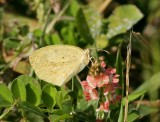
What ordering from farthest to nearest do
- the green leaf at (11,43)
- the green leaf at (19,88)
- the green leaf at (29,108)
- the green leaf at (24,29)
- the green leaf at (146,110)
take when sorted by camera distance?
the green leaf at (24,29)
the green leaf at (11,43)
the green leaf at (146,110)
the green leaf at (19,88)
the green leaf at (29,108)

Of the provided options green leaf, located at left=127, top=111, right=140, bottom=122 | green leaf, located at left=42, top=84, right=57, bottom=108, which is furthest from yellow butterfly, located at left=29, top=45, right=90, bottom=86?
green leaf, located at left=127, top=111, right=140, bottom=122

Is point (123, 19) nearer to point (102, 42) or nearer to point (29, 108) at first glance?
point (102, 42)

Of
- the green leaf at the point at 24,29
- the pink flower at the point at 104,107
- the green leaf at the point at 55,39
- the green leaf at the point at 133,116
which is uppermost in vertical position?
the green leaf at the point at 24,29

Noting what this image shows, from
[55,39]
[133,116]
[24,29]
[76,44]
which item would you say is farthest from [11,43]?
[133,116]

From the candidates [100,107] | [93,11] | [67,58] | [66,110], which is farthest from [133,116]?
[93,11]

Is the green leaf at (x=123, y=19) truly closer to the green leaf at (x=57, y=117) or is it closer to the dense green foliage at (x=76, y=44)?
the dense green foliage at (x=76, y=44)

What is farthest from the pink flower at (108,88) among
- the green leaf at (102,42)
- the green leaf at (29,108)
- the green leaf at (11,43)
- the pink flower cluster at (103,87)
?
the green leaf at (11,43)

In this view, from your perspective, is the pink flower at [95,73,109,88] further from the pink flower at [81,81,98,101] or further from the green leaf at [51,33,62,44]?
the green leaf at [51,33,62,44]
